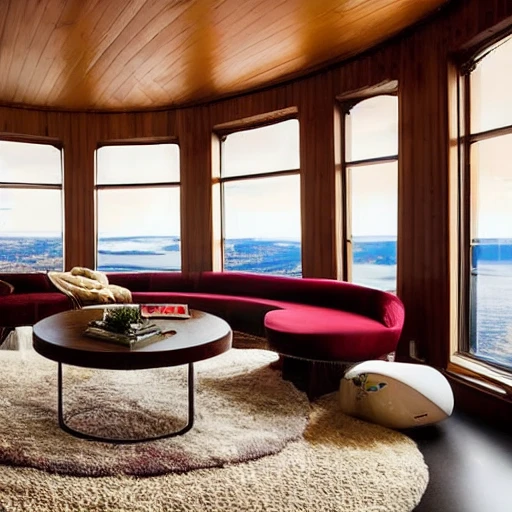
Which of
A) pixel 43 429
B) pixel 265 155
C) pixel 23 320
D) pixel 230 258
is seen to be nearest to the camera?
pixel 43 429

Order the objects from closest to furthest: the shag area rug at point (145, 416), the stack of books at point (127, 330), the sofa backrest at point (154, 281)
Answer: the shag area rug at point (145, 416)
the stack of books at point (127, 330)
the sofa backrest at point (154, 281)

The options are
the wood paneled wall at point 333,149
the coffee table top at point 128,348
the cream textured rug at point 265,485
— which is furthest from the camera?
the wood paneled wall at point 333,149

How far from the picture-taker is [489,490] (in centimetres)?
199

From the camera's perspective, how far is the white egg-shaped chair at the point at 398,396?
252 cm

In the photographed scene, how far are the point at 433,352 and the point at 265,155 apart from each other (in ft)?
9.41

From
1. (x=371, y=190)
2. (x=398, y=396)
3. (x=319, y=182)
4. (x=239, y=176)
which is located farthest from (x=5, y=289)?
(x=398, y=396)

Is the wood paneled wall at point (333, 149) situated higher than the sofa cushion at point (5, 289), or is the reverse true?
the wood paneled wall at point (333, 149)

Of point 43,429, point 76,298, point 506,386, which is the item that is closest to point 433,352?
point 506,386

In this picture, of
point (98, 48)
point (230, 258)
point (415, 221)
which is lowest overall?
point (230, 258)

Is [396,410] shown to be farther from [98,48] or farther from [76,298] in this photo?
[98,48]

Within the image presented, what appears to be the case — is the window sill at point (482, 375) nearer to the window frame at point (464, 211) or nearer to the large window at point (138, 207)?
the window frame at point (464, 211)

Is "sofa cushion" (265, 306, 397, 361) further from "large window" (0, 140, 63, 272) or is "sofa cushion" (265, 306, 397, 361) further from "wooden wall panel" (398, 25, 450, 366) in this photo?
"large window" (0, 140, 63, 272)

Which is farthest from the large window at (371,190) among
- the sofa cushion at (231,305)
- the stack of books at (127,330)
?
the stack of books at (127,330)

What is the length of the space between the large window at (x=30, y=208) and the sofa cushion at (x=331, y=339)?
381cm
